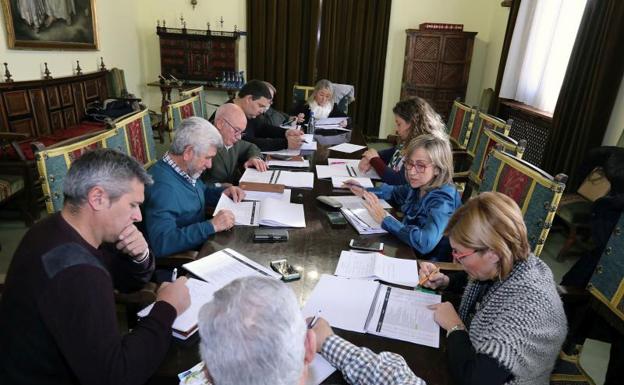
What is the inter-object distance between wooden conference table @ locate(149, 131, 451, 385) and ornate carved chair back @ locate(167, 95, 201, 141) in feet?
4.13

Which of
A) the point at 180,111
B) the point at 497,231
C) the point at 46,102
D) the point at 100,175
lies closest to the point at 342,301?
the point at 497,231

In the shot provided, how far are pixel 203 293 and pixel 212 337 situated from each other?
1.82 feet

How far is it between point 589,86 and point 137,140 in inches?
135

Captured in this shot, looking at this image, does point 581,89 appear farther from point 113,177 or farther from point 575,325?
point 113,177

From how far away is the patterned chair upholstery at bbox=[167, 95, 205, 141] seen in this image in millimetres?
2801

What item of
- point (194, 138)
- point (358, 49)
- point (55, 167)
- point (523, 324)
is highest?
point (358, 49)

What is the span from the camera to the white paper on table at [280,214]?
1.62 metres

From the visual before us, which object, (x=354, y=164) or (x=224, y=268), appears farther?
(x=354, y=164)

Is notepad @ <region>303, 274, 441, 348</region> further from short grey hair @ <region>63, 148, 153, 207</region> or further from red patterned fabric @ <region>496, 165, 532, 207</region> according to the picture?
red patterned fabric @ <region>496, 165, 532, 207</region>

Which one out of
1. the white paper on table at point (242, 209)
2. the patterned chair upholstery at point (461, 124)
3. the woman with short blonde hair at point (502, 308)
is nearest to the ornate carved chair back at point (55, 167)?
the white paper on table at point (242, 209)

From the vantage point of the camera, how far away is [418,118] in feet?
7.80

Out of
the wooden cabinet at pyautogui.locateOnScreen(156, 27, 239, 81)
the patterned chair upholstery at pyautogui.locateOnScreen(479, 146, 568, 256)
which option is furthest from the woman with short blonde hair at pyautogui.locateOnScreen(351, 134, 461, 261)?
the wooden cabinet at pyautogui.locateOnScreen(156, 27, 239, 81)

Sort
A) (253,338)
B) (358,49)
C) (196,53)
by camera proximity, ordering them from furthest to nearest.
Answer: (358,49) < (196,53) < (253,338)

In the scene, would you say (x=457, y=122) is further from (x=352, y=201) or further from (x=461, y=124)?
(x=352, y=201)
